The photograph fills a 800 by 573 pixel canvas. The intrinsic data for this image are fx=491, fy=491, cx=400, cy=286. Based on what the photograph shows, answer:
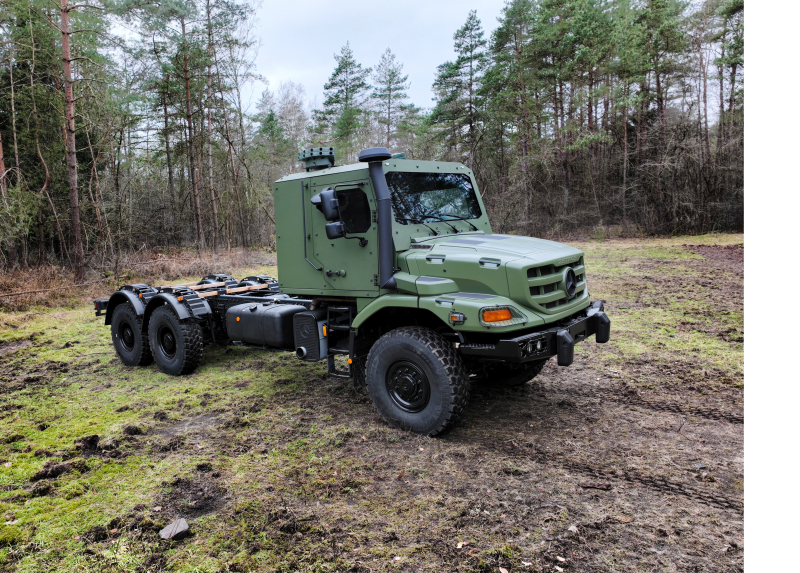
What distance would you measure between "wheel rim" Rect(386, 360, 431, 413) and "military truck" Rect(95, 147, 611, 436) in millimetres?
12

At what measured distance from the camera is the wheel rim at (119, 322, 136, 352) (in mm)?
6930

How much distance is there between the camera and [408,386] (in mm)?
4227

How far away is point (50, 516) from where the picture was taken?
3.17m

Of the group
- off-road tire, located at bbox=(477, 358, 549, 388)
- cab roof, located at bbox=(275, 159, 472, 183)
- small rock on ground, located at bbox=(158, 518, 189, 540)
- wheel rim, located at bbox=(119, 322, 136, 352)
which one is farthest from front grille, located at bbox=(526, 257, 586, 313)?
wheel rim, located at bbox=(119, 322, 136, 352)

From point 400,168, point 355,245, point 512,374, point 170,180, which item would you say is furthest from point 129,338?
point 170,180

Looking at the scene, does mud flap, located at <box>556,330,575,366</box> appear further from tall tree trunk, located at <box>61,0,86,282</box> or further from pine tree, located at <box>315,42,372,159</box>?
pine tree, located at <box>315,42,372,159</box>

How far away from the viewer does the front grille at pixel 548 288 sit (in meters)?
3.99

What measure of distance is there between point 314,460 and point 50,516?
1736 millimetres

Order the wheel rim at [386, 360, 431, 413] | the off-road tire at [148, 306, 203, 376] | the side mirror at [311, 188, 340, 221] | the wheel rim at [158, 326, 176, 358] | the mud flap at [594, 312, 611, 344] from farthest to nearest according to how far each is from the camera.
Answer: the wheel rim at [158, 326, 176, 358] < the off-road tire at [148, 306, 203, 376] < the mud flap at [594, 312, 611, 344] < the side mirror at [311, 188, 340, 221] < the wheel rim at [386, 360, 431, 413]

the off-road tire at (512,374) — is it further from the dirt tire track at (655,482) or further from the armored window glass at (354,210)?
the armored window glass at (354,210)

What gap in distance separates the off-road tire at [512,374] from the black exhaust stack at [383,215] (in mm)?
1643

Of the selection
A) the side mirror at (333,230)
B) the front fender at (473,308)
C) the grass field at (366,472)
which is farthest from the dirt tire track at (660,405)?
the side mirror at (333,230)

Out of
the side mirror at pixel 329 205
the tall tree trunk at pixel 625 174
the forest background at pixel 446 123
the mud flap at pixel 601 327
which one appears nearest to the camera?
the side mirror at pixel 329 205

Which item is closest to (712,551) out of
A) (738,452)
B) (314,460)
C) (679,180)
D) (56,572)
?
(738,452)
